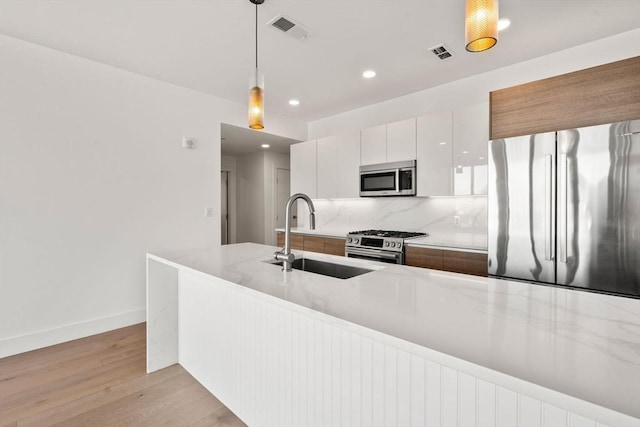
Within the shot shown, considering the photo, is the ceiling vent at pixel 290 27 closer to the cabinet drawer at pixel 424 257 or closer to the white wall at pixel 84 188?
the white wall at pixel 84 188

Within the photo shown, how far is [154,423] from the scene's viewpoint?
1743 mm

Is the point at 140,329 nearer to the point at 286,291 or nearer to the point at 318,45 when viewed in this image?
the point at 286,291

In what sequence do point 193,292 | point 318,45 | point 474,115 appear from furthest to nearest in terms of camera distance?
point 474,115
point 318,45
point 193,292

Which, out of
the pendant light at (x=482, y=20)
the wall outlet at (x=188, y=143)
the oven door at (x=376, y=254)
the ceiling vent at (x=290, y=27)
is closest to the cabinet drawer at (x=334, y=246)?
the oven door at (x=376, y=254)

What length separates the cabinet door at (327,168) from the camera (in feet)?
13.8

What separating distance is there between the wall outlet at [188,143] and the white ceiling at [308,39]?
2.04ft

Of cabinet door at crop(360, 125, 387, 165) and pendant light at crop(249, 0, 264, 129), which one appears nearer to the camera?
pendant light at crop(249, 0, 264, 129)

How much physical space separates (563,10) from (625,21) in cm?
60

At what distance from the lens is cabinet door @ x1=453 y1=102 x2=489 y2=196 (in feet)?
9.53

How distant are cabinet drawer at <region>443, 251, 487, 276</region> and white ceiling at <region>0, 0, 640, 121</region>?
71.9 inches

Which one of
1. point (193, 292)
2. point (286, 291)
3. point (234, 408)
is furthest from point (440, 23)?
point (234, 408)

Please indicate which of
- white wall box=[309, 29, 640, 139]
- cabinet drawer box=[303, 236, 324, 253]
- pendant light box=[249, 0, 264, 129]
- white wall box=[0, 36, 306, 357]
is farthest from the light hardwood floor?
white wall box=[309, 29, 640, 139]

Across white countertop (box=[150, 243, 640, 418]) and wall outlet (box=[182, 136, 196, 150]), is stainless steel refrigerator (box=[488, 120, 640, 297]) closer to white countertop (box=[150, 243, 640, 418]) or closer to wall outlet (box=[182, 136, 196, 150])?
white countertop (box=[150, 243, 640, 418])

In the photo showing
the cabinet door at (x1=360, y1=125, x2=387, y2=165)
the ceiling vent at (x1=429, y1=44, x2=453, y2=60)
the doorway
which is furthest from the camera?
the doorway
